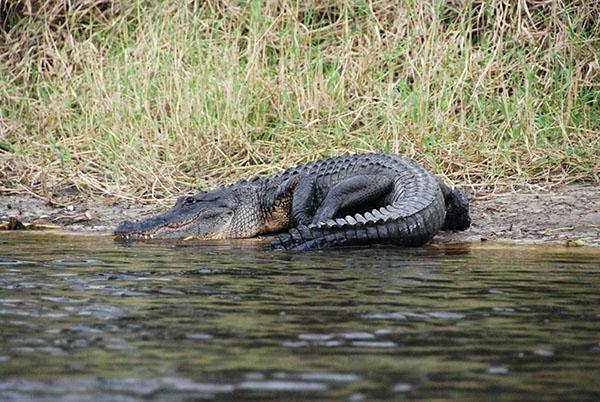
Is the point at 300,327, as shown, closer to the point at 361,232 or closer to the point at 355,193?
the point at 361,232

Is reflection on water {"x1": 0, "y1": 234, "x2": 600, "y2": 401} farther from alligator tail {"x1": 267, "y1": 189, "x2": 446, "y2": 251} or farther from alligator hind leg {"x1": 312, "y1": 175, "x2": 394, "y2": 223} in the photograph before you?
alligator hind leg {"x1": 312, "y1": 175, "x2": 394, "y2": 223}

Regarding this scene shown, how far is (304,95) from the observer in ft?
28.3

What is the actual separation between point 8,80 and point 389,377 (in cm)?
812

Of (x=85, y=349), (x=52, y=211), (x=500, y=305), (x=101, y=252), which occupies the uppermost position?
(x=85, y=349)

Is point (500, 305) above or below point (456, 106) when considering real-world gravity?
above

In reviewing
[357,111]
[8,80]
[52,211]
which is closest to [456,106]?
[357,111]

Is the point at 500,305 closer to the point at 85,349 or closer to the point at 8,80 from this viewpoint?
the point at 85,349

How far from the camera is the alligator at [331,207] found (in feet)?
19.8

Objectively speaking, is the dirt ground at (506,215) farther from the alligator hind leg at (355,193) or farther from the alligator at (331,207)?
the alligator hind leg at (355,193)

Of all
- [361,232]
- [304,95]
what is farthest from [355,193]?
[304,95]

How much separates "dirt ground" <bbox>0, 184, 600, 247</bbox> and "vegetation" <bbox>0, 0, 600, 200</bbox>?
256 millimetres

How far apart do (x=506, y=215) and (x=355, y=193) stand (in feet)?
3.15

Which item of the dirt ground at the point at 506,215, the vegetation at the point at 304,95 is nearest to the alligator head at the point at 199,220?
the dirt ground at the point at 506,215

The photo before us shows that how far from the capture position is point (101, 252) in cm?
576
